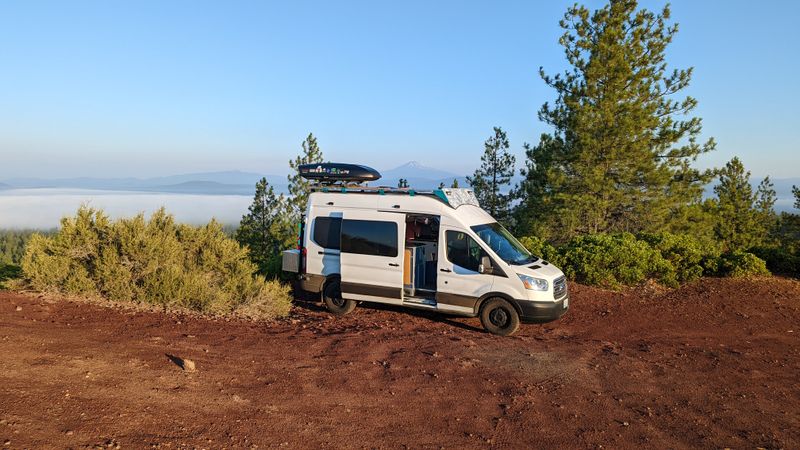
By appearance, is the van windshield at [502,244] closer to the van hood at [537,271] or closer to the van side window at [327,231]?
the van hood at [537,271]

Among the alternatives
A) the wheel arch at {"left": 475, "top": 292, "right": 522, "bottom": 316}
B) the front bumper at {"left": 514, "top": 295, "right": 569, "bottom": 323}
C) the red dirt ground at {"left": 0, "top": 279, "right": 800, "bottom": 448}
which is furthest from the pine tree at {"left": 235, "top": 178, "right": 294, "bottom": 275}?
the front bumper at {"left": 514, "top": 295, "right": 569, "bottom": 323}

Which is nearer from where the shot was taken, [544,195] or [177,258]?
[177,258]

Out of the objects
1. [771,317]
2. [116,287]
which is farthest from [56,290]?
[771,317]

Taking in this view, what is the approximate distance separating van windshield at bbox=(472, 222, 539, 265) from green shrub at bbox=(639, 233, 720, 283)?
5.21 metres

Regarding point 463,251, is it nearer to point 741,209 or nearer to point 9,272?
point 9,272

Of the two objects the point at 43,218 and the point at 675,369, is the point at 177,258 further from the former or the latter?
the point at 43,218

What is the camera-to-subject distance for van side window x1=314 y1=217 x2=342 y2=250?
990 cm

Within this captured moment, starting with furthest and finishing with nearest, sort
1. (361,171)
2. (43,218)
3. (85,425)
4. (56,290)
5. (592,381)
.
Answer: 1. (43,218)
2. (361,171)
3. (56,290)
4. (592,381)
5. (85,425)

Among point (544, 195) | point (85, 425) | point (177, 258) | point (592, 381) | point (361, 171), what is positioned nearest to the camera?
point (85, 425)

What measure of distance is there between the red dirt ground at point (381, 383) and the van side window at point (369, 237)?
51.9 inches

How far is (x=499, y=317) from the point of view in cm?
891

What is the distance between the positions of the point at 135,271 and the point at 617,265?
405 inches

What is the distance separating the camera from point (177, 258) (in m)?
9.57

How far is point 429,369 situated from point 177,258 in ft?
17.8
